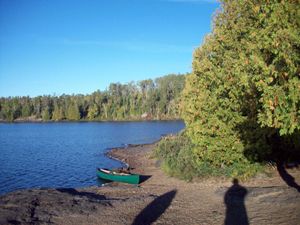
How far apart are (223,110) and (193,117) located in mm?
2716

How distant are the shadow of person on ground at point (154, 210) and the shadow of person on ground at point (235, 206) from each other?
117 inches

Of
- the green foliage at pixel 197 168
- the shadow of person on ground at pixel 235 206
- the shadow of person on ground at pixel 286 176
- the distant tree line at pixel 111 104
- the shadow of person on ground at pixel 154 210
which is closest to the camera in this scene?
the shadow of person on ground at pixel 235 206

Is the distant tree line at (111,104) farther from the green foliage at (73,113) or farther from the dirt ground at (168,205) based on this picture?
the dirt ground at (168,205)

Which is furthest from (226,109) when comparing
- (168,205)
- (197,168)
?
(168,205)

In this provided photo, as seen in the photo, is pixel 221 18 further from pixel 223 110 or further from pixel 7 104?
pixel 7 104

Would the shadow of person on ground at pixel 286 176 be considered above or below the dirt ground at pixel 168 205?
above

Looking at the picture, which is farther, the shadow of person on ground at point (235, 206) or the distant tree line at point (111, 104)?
the distant tree line at point (111, 104)

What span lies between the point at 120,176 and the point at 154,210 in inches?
494

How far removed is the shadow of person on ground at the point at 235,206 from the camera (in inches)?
511

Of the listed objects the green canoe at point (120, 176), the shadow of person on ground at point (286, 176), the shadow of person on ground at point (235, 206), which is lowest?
the green canoe at point (120, 176)

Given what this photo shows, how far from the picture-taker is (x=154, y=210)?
1564cm

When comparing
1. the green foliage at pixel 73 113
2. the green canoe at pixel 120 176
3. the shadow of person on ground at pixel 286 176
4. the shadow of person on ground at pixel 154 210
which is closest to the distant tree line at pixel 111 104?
the green foliage at pixel 73 113

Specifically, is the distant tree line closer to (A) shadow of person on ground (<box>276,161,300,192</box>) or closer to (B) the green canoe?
(B) the green canoe

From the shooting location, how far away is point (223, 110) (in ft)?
66.0
